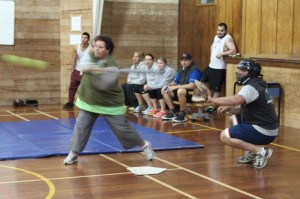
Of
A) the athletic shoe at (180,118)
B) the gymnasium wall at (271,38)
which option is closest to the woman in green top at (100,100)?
the athletic shoe at (180,118)

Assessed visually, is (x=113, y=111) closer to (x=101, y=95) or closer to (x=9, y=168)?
(x=101, y=95)

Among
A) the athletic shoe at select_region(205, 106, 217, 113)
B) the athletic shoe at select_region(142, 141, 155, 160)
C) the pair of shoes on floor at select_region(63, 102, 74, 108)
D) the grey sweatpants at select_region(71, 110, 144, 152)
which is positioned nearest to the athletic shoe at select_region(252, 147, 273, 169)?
the athletic shoe at select_region(142, 141, 155, 160)

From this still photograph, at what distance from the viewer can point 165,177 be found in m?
6.54

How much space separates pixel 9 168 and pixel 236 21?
6.99 m

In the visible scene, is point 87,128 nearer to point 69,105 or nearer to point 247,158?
point 247,158

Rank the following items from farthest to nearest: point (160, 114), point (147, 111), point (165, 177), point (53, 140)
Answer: point (147, 111)
point (160, 114)
point (53, 140)
point (165, 177)

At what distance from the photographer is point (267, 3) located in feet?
36.9

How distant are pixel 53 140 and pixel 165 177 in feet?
8.69

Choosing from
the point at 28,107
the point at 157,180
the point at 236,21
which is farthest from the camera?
the point at 28,107

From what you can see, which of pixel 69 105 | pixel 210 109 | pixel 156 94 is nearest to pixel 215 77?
pixel 210 109

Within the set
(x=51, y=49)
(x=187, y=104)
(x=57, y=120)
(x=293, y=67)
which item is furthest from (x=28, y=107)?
(x=293, y=67)

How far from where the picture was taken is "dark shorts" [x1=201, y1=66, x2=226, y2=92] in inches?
494

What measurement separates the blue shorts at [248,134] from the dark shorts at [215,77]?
5468mm

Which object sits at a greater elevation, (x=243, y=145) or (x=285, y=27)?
(x=285, y=27)
